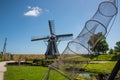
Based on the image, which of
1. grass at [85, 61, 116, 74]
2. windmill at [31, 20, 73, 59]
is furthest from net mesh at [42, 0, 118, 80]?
windmill at [31, 20, 73, 59]

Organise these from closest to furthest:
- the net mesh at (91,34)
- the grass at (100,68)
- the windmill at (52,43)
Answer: the net mesh at (91,34) → the grass at (100,68) → the windmill at (52,43)

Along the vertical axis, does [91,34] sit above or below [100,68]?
above

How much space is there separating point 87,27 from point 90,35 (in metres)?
0.21

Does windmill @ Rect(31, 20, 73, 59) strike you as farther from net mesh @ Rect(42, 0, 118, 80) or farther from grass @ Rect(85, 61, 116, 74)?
net mesh @ Rect(42, 0, 118, 80)

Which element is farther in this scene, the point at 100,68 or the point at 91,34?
the point at 100,68

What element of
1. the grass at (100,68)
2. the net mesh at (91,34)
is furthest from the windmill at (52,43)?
the net mesh at (91,34)

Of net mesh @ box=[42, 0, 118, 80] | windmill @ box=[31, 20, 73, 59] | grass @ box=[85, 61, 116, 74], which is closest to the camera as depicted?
net mesh @ box=[42, 0, 118, 80]

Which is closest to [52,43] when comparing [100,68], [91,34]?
[100,68]

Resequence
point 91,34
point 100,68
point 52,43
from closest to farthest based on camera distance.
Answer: point 91,34
point 100,68
point 52,43

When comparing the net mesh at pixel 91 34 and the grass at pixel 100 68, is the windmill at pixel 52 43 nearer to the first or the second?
the grass at pixel 100 68

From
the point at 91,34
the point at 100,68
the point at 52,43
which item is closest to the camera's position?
the point at 91,34

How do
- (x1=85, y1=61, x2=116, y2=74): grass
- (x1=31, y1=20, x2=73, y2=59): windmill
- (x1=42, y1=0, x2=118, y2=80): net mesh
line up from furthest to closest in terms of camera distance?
1. (x1=31, y1=20, x2=73, y2=59): windmill
2. (x1=85, y1=61, x2=116, y2=74): grass
3. (x1=42, y1=0, x2=118, y2=80): net mesh

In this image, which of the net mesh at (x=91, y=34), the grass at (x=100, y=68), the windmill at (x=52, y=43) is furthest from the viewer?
the windmill at (x=52, y=43)

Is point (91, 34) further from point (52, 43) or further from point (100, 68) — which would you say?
point (52, 43)
